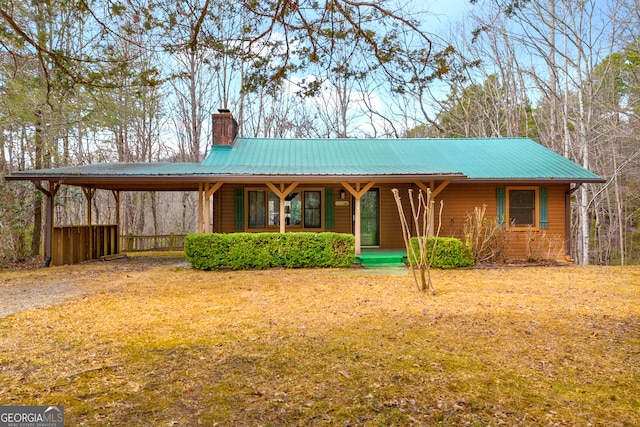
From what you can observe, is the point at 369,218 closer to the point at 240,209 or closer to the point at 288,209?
the point at 288,209

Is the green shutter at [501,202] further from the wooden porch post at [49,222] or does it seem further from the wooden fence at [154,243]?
the wooden porch post at [49,222]

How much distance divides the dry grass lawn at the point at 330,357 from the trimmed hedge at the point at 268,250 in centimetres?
252

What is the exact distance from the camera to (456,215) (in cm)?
1163

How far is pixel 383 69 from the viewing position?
220 inches

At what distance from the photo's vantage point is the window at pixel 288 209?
39.5 feet

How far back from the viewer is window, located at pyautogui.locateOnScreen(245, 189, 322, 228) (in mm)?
12031

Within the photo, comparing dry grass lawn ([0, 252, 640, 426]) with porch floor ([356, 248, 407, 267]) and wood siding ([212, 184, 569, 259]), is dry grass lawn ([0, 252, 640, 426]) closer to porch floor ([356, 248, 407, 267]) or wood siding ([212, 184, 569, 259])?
porch floor ([356, 248, 407, 267])

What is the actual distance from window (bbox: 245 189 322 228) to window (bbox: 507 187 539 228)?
5.58m

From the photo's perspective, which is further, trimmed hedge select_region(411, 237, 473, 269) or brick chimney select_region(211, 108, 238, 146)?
brick chimney select_region(211, 108, 238, 146)

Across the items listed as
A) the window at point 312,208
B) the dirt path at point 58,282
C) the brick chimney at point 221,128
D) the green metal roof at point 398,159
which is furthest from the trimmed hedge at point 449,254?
the brick chimney at point 221,128

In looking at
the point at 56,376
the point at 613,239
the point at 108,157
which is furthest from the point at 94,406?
the point at 613,239

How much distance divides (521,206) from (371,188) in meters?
4.37

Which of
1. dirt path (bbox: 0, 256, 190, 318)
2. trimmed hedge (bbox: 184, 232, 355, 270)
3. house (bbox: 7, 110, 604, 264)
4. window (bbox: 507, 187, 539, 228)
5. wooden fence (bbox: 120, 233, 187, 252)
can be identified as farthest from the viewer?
wooden fence (bbox: 120, 233, 187, 252)

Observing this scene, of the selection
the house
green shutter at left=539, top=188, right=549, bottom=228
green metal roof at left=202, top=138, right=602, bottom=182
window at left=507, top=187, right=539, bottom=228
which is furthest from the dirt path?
green shutter at left=539, top=188, right=549, bottom=228
